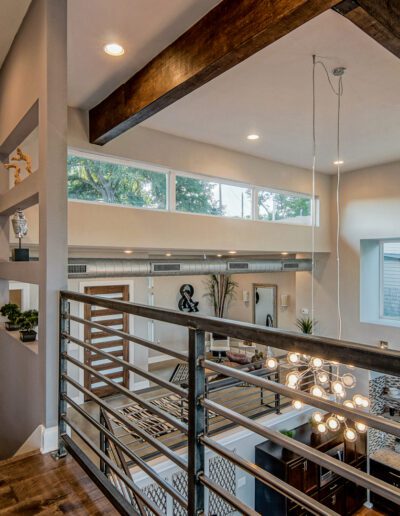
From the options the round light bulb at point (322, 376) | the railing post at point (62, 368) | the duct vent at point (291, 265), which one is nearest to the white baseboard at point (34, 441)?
the railing post at point (62, 368)

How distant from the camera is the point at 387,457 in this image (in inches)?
238

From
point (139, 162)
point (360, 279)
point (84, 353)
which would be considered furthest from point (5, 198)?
point (360, 279)

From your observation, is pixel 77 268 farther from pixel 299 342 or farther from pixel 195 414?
pixel 299 342

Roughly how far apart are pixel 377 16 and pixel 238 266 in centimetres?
513

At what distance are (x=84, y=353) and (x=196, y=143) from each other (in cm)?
454

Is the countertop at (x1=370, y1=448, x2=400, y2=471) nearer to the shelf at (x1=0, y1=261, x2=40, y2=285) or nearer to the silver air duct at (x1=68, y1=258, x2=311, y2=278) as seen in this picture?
the silver air duct at (x1=68, y1=258, x2=311, y2=278)

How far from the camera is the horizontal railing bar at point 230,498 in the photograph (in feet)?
3.29

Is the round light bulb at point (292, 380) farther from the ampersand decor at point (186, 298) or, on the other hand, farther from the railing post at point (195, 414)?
the ampersand decor at point (186, 298)

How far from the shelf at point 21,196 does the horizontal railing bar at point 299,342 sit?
5.22ft

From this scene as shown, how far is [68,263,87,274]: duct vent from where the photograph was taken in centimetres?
477

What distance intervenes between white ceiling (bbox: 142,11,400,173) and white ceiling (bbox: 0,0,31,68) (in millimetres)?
1784

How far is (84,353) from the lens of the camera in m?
7.19

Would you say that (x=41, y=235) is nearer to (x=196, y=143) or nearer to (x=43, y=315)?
(x=43, y=315)

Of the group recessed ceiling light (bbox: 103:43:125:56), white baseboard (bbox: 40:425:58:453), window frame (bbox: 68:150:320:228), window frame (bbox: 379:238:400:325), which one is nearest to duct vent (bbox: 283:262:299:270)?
window frame (bbox: 68:150:320:228)
